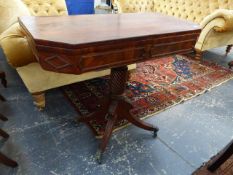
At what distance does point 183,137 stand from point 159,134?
19cm

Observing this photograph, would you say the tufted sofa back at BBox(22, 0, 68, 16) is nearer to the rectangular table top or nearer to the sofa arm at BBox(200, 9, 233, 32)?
the rectangular table top

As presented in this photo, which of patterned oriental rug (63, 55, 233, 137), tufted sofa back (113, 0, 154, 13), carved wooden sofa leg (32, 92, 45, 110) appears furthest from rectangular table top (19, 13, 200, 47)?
tufted sofa back (113, 0, 154, 13)

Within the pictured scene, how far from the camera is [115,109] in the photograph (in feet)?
4.61

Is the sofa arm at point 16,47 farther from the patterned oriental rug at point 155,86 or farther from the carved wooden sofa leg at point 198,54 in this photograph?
the carved wooden sofa leg at point 198,54

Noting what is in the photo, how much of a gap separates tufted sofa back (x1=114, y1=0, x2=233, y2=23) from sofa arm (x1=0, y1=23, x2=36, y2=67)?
2006mm

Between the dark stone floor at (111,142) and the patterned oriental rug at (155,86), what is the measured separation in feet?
0.32

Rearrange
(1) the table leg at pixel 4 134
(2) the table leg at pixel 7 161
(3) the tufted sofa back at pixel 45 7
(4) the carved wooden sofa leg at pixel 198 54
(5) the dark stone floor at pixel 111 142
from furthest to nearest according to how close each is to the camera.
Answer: (4) the carved wooden sofa leg at pixel 198 54 < (3) the tufted sofa back at pixel 45 7 < (1) the table leg at pixel 4 134 < (5) the dark stone floor at pixel 111 142 < (2) the table leg at pixel 7 161

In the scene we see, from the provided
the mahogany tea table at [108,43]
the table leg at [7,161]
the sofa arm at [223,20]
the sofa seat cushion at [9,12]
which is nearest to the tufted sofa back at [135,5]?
the sofa arm at [223,20]

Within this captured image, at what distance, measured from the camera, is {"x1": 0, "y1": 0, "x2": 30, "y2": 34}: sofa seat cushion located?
1.69 meters

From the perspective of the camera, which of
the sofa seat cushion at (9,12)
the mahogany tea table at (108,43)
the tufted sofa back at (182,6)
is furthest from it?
the tufted sofa back at (182,6)

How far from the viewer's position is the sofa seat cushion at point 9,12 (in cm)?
169

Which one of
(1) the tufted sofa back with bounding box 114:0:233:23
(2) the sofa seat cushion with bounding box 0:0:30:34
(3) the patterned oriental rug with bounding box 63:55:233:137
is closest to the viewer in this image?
(2) the sofa seat cushion with bounding box 0:0:30:34

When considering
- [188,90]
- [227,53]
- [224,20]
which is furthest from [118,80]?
[227,53]

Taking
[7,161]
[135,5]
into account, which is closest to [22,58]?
[7,161]
